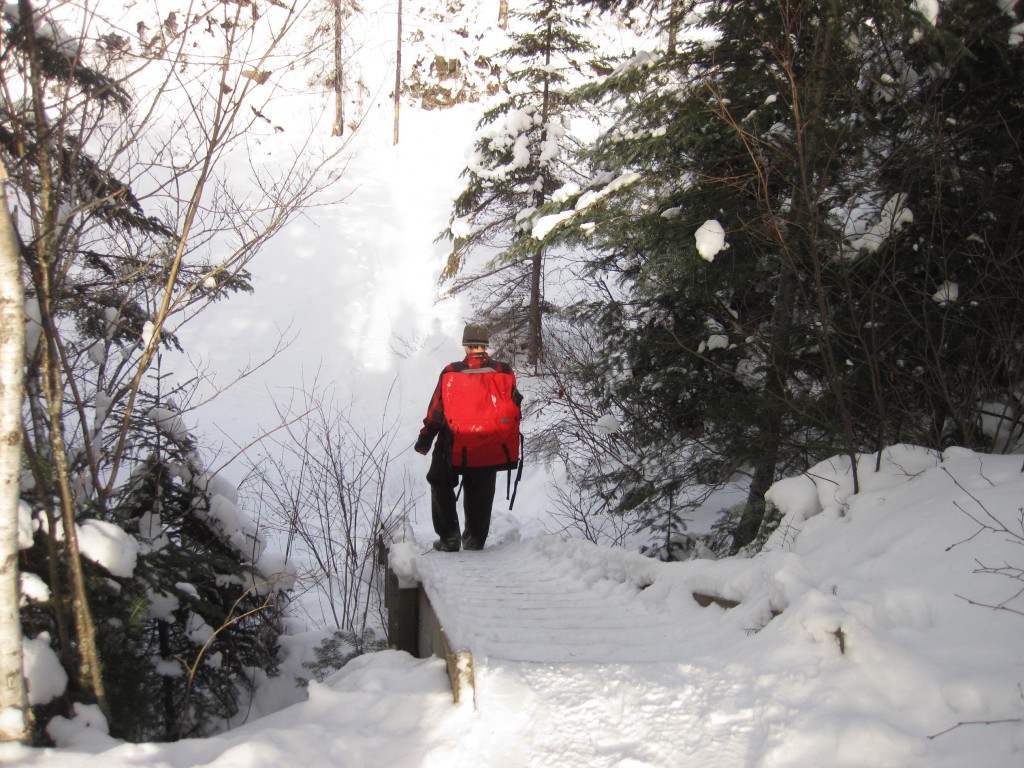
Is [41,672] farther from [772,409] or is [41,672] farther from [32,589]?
[772,409]

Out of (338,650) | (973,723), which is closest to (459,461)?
(338,650)

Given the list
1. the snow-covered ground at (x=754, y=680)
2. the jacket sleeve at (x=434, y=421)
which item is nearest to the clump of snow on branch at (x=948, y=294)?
the snow-covered ground at (x=754, y=680)

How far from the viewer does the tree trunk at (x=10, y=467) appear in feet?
6.72

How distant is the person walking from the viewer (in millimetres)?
5738

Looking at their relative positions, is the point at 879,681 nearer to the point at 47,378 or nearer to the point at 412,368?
the point at 47,378

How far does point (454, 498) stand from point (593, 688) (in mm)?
3753

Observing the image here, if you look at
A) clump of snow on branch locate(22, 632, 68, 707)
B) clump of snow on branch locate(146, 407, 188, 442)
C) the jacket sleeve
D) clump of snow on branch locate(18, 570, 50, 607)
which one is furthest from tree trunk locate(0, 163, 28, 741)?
the jacket sleeve

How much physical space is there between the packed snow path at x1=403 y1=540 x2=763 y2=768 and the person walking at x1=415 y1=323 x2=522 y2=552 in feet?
6.28

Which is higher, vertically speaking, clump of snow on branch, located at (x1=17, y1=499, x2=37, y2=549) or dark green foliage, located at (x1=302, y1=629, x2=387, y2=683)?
clump of snow on branch, located at (x1=17, y1=499, x2=37, y2=549)

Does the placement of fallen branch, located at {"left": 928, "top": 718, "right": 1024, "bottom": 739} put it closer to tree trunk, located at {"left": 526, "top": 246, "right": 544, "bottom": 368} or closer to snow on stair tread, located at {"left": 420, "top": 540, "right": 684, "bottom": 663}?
snow on stair tread, located at {"left": 420, "top": 540, "right": 684, "bottom": 663}

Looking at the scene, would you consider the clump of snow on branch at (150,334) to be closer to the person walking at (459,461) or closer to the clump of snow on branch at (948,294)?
the person walking at (459,461)

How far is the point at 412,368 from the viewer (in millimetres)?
16203

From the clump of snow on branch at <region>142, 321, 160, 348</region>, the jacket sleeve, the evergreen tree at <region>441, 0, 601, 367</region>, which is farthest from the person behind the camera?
the evergreen tree at <region>441, 0, 601, 367</region>

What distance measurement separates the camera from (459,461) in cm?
584
